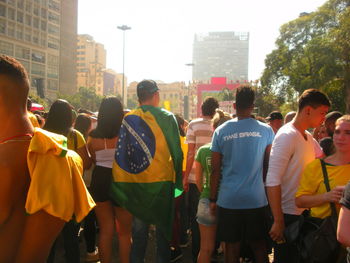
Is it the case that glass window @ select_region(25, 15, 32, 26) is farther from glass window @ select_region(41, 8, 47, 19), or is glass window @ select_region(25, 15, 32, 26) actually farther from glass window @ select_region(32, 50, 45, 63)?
glass window @ select_region(32, 50, 45, 63)

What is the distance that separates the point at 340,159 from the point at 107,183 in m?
2.31

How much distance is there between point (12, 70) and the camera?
1.84 m

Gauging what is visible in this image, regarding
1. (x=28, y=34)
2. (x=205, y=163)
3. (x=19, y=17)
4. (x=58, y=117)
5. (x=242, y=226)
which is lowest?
(x=242, y=226)

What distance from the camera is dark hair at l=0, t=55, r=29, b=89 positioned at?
1.83 m

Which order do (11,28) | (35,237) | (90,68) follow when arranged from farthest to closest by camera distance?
(90,68), (11,28), (35,237)

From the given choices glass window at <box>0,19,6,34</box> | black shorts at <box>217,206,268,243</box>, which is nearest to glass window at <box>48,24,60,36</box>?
glass window at <box>0,19,6,34</box>

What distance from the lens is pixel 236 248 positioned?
11.0 ft

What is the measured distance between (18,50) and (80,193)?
227 feet

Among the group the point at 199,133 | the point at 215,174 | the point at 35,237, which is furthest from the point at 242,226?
the point at 35,237

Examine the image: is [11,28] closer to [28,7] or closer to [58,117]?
[28,7]

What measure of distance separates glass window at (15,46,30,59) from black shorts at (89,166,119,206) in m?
65.7

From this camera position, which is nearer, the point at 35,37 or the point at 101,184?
the point at 101,184

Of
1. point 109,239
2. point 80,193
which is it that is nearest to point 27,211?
point 80,193

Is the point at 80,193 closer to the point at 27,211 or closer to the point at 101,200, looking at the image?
the point at 27,211
